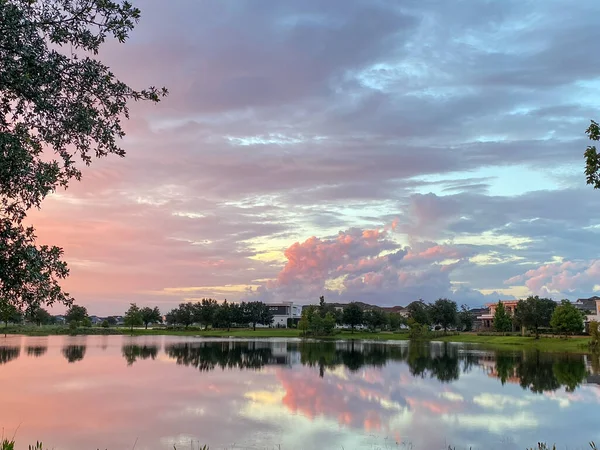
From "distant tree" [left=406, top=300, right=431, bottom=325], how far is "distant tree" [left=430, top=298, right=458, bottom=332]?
167cm

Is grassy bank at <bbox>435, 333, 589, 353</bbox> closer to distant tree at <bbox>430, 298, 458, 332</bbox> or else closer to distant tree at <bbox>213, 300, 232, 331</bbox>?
distant tree at <bbox>430, 298, 458, 332</bbox>

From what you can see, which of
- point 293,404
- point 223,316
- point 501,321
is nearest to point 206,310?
point 223,316

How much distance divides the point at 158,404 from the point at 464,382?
→ 77.0 feet

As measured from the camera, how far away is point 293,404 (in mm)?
28766

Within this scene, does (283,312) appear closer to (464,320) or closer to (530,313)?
(464,320)

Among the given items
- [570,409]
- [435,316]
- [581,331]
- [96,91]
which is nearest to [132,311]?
[435,316]

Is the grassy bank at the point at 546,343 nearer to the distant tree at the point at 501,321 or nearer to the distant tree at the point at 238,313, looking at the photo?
the distant tree at the point at 501,321

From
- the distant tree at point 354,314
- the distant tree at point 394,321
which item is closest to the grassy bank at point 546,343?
the distant tree at point 354,314

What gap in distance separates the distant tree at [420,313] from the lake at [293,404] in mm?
71995

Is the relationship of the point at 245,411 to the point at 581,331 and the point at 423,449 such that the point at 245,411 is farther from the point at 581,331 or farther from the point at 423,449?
the point at 581,331

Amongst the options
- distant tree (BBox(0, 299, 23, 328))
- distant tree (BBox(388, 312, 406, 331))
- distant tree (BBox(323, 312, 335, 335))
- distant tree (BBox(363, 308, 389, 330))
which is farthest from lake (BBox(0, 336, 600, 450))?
distant tree (BBox(388, 312, 406, 331))

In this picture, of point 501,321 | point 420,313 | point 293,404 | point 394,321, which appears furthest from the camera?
point 394,321

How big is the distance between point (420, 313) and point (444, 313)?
594 cm

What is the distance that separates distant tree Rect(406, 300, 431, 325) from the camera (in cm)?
12212
